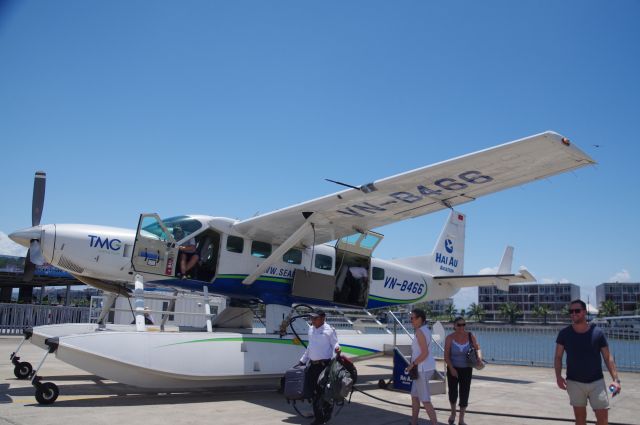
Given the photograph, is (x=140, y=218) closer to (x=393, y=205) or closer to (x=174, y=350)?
(x=174, y=350)

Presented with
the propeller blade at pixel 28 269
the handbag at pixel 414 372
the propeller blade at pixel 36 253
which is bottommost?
the handbag at pixel 414 372

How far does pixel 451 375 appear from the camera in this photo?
704 cm

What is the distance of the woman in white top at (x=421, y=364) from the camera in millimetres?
6445

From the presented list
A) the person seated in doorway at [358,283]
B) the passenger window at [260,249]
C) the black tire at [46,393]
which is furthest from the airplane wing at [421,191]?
the black tire at [46,393]

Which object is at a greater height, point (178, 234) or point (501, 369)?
point (178, 234)

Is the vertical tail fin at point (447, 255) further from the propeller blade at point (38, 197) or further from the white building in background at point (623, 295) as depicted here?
the white building in background at point (623, 295)

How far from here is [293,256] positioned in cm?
1202

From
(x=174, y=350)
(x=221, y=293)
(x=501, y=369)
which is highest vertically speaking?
(x=221, y=293)

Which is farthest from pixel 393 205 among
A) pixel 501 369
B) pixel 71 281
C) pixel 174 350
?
pixel 71 281

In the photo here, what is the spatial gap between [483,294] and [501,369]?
140608mm

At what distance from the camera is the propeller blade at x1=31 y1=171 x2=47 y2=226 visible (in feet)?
33.2

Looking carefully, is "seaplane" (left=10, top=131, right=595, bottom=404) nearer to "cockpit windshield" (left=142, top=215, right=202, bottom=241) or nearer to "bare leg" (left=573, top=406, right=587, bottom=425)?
"cockpit windshield" (left=142, top=215, right=202, bottom=241)

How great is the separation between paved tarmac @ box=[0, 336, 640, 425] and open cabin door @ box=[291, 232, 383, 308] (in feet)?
7.03

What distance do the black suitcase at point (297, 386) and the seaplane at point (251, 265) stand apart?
91.4 inches
